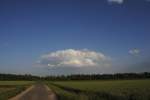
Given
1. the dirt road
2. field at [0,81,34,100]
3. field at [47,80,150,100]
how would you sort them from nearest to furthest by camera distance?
1. field at [47,80,150,100]
2. the dirt road
3. field at [0,81,34,100]

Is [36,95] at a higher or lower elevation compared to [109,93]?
lower

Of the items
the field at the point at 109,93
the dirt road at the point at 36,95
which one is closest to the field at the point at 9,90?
the dirt road at the point at 36,95

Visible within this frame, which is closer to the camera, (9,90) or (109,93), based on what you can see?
(109,93)

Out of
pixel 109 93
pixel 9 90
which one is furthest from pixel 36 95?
pixel 9 90

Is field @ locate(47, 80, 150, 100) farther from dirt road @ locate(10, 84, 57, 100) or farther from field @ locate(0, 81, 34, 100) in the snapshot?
field @ locate(0, 81, 34, 100)

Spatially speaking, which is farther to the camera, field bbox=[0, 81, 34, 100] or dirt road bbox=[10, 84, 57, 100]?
field bbox=[0, 81, 34, 100]

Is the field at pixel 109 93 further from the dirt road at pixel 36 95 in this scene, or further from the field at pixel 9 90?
the field at pixel 9 90

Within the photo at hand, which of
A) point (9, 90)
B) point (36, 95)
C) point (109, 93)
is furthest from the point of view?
point (9, 90)

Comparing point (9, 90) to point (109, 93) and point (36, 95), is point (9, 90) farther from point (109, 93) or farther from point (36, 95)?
point (109, 93)

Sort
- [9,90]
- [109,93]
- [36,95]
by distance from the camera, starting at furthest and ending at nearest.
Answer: [9,90] < [36,95] < [109,93]

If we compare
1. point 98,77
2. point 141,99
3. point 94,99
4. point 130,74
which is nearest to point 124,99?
point 141,99

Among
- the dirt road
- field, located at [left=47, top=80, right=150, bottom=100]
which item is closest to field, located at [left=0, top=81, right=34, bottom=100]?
the dirt road

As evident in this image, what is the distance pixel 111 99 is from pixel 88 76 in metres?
174

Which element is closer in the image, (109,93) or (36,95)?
(109,93)
